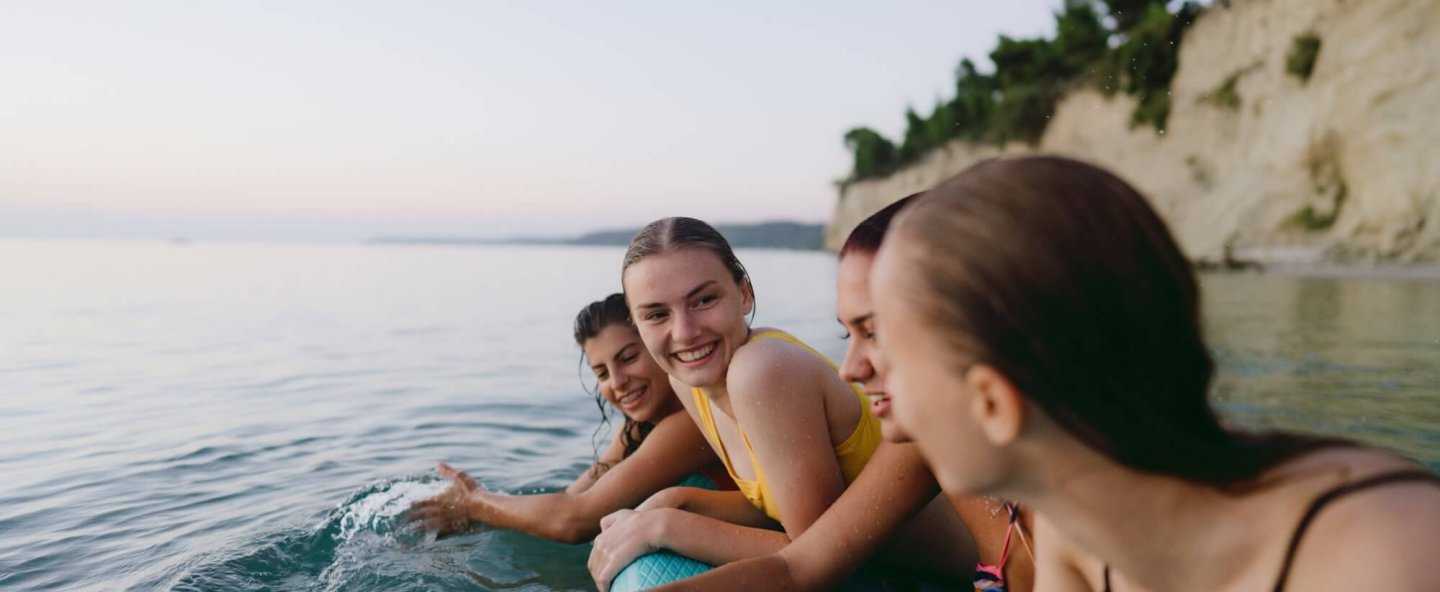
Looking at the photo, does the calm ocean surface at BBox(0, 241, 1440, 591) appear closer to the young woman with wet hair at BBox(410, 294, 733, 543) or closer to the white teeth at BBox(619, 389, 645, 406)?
the young woman with wet hair at BBox(410, 294, 733, 543)

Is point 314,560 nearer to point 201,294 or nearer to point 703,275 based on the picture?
point 703,275

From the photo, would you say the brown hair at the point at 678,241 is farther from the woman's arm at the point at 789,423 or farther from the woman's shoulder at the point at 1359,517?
the woman's shoulder at the point at 1359,517

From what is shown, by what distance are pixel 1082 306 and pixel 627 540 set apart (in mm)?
Answer: 2195

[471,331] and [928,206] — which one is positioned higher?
[928,206]

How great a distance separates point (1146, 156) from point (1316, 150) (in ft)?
23.3

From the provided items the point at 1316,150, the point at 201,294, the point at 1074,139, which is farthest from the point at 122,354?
the point at 1074,139

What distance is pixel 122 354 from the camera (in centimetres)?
1242

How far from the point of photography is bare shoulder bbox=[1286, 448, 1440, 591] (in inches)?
44.3

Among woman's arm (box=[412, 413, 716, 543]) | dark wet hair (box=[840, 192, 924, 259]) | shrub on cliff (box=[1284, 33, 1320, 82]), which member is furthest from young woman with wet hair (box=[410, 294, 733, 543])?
shrub on cliff (box=[1284, 33, 1320, 82])

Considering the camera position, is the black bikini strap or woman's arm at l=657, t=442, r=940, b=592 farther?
woman's arm at l=657, t=442, r=940, b=592

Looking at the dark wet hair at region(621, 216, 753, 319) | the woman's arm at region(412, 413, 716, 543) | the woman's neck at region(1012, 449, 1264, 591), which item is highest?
the dark wet hair at region(621, 216, 753, 319)

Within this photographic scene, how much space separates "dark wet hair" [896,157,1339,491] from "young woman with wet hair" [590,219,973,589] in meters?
1.38

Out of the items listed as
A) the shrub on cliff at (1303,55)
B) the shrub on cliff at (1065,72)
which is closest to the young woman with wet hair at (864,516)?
the shrub on cliff at (1303,55)

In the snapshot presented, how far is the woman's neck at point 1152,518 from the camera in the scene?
4.25 feet
